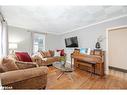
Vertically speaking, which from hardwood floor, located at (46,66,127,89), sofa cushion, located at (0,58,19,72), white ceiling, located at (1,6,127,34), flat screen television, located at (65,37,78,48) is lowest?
hardwood floor, located at (46,66,127,89)

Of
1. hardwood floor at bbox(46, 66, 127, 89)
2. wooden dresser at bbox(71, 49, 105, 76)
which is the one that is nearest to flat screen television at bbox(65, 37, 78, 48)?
wooden dresser at bbox(71, 49, 105, 76)

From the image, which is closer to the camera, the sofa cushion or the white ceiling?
the sofa cushion

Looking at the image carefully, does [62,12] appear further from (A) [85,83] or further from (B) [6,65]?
(A) [85,83]

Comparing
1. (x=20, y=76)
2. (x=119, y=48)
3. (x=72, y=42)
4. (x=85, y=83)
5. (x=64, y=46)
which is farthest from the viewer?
(x=64, y=46)

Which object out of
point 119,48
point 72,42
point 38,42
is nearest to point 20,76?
point 72,42

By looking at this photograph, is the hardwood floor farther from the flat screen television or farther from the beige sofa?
the flat screen television

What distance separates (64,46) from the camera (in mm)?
6215

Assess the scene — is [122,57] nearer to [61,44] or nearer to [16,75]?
[61,44]

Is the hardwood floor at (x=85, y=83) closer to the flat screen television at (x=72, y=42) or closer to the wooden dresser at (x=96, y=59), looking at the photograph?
the wooden dresser at (x=96, y=59)

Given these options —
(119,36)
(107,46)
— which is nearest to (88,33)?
(107,46)

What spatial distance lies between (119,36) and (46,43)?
4048 millimetres

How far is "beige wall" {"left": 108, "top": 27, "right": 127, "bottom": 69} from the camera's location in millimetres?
4489

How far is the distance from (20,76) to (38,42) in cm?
420

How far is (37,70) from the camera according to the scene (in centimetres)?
225
